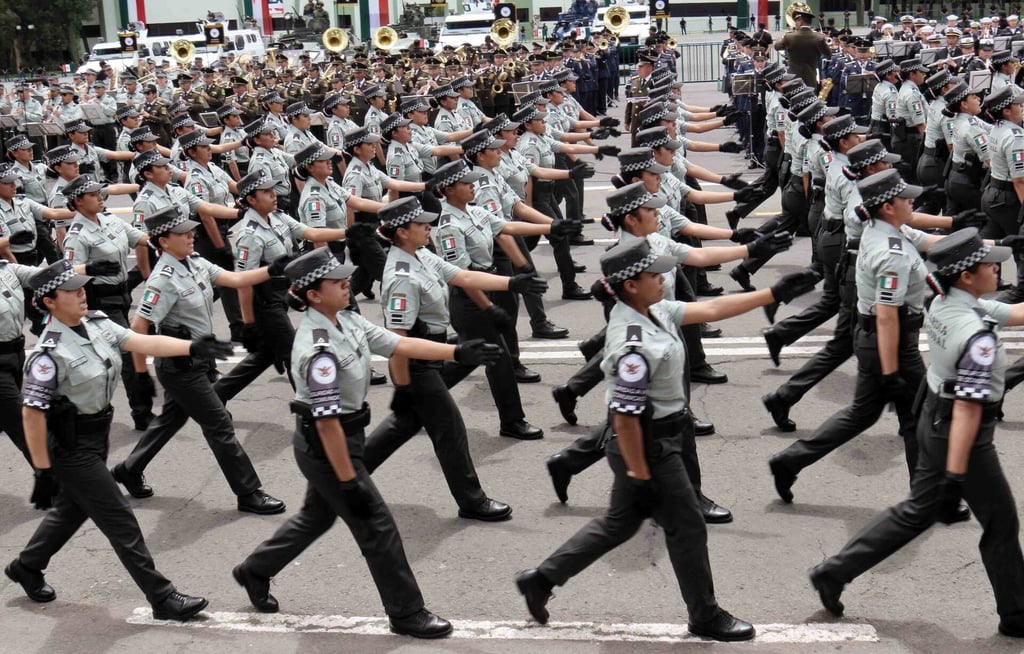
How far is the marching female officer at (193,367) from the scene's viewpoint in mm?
7766

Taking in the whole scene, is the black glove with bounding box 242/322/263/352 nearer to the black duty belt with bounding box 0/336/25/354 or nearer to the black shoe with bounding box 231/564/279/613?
the black duty belt with bounding box 0/336/25/354

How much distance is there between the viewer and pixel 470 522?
24.6 ft

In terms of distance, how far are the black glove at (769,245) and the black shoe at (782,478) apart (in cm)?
129

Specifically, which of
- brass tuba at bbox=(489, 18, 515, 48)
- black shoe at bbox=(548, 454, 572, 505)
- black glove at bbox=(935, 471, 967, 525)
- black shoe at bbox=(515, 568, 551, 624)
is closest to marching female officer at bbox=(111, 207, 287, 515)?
black shoe at bbox=(548, 454, 572, 505)

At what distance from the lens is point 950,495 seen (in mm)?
5406

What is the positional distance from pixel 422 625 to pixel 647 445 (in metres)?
1.43

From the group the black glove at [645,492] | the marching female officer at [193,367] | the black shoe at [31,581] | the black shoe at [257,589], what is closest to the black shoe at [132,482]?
the marching female officer at [193,367]

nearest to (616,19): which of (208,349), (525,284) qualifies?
(525,284)

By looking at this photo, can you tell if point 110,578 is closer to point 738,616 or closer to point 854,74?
point 738,616

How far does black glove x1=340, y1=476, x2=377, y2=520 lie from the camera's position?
586 centimetres

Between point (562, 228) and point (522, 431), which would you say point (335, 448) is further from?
point (562, 228)

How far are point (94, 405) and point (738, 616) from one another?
133 inches

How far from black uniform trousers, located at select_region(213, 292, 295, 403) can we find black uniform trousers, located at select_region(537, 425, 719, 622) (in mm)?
3901

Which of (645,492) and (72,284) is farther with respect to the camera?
(72,284)
